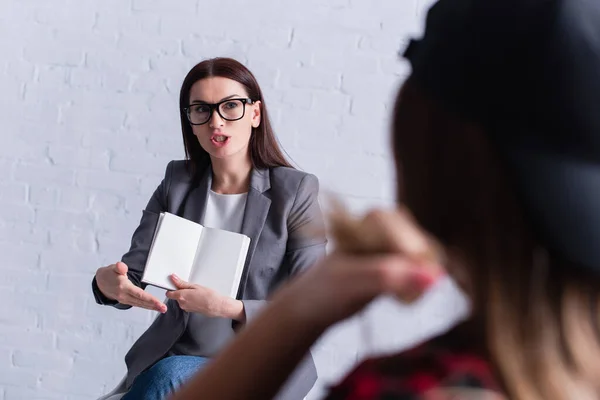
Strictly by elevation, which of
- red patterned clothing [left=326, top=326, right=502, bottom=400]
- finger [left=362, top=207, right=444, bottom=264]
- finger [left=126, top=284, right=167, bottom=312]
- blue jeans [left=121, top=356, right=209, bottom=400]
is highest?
finger [left=362, top=207, right=444, bottom=264]

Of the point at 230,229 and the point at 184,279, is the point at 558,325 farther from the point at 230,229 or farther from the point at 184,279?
the point at 230,229

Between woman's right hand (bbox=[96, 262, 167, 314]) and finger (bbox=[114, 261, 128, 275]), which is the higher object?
Answer: finger (bbox=[114, 261, 128, 275])

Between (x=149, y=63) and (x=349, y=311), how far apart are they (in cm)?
243

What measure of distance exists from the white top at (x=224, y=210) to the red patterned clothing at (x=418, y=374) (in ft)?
5.13

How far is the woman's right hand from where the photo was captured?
196cm

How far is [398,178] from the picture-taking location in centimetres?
61

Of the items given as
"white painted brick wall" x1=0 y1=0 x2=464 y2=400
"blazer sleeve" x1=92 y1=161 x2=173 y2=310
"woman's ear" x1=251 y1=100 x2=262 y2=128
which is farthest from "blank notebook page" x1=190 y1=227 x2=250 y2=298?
"white painted brick wall" x1=0 y1=0 x2=464 y2=400

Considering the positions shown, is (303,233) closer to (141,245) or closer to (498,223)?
(141,245)

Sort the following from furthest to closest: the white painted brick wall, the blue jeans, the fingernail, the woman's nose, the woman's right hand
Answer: the white painted brick wall, the woman's nose, the woman's right hand, the blue jeans, the fingernail

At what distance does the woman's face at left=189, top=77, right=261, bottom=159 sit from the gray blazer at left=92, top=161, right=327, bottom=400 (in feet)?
0.36

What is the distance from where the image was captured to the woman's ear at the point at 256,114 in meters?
2.15

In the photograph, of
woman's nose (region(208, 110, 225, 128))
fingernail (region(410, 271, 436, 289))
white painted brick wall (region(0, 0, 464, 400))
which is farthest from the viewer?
white painted brick wall (region(0, 0, 464, 400))

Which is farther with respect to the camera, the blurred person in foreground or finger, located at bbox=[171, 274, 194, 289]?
finger, located at bbox=[171, 274, 194, 289]

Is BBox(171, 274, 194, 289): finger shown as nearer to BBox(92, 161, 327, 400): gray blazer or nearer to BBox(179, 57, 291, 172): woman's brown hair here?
BBox(92, 161, 327, 400): gray blazer
